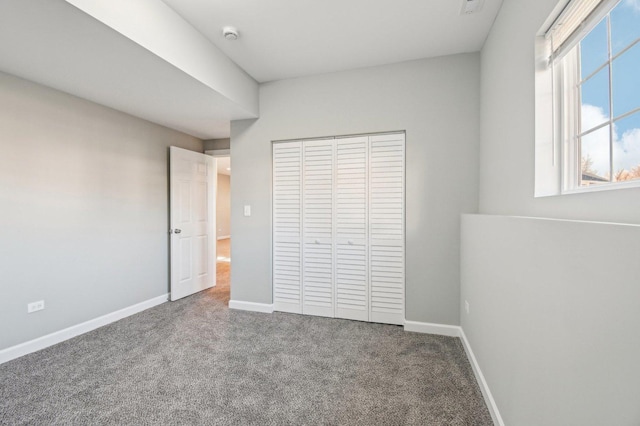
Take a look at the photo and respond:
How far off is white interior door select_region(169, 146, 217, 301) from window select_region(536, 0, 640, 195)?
3908mm

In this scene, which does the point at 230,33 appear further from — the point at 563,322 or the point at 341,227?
the point at 563,322

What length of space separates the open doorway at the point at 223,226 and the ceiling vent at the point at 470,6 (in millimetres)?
4300

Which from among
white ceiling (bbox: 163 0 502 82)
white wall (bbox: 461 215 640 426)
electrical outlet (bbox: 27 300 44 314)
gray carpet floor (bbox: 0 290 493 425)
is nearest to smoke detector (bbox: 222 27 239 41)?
white ceiling (bbox: 163 0 502 82)

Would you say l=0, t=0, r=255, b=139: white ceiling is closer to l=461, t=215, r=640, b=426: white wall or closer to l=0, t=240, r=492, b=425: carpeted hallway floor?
l=0, t=240, r=492, b=425: carpeted hallway floor

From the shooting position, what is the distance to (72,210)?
2797mm

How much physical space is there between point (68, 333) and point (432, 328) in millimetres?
3516

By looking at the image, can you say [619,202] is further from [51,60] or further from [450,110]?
[51,60]

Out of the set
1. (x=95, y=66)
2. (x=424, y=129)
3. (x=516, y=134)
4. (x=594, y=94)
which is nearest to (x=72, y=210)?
(x=95, y=66)

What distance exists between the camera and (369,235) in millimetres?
3066

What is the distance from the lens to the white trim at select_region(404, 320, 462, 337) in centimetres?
279

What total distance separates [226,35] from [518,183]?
2.49 meters

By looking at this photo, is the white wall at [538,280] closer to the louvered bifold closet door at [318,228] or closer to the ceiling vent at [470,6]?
the ceiling vent at [470,6]

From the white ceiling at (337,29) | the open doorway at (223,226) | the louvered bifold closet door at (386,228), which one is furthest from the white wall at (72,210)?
the louvered bifold closet door at (386,228)

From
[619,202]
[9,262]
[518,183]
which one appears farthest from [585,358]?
[9,262]
